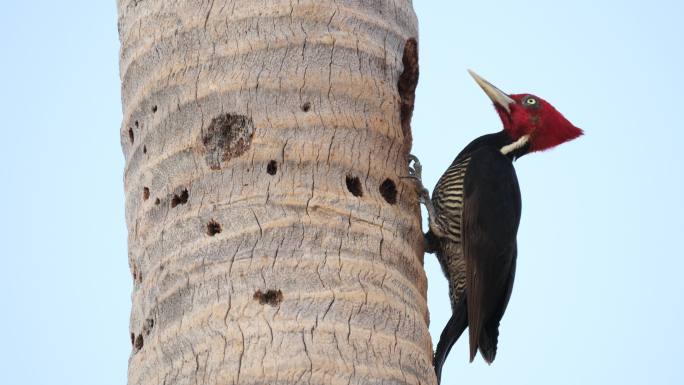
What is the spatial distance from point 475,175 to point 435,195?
34 centimetres

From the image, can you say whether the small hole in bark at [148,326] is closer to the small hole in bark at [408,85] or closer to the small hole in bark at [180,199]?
the small hole in bark at [180,199]

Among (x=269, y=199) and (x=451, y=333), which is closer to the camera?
(x=269, y=199)

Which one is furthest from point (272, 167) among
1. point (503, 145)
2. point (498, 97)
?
point (498, 97)

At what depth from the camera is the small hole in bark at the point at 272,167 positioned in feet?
Result: 10.6

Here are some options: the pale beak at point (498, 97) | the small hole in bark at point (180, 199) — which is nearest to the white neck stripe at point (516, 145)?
the pale beak at point (498, 97)

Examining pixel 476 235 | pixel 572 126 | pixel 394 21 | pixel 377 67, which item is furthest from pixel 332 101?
pixel 572 126

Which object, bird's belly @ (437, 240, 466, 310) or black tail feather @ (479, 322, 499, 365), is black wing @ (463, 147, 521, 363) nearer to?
black tail feather @ (479, 322, 499, 365)

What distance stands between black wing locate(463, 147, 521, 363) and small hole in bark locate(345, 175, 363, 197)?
1.23 meters

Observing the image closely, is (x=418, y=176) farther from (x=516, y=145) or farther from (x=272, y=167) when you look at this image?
(x=516, y=145)

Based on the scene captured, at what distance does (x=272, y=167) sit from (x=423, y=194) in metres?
1.21

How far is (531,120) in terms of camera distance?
18.2 feet

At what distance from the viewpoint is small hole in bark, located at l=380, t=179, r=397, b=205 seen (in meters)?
3.56

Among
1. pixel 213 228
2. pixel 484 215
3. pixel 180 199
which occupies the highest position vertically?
pixel 484 215

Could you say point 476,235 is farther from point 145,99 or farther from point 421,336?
point 145,99
